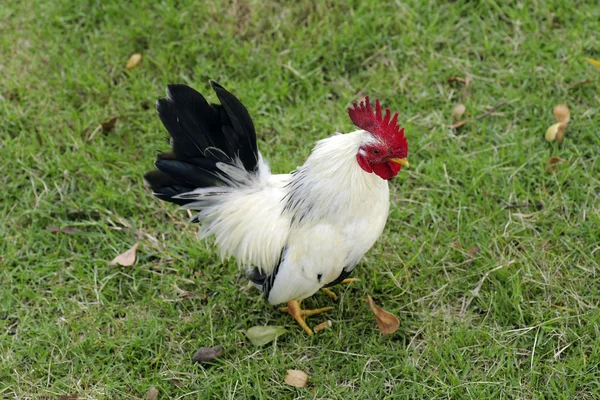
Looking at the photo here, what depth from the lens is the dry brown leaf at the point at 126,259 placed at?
386 centimetres

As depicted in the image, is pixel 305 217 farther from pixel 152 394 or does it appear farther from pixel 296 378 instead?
pixel 152 394

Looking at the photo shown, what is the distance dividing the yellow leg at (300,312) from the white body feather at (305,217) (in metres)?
0.28

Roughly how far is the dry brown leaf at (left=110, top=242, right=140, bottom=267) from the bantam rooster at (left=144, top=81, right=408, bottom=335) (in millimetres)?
763

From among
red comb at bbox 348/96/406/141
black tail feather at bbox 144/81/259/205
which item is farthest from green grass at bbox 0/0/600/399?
red comb at bbox 348/96/406/141

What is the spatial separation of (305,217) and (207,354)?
40.2 inches

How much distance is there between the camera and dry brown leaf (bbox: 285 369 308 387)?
336 centimetres

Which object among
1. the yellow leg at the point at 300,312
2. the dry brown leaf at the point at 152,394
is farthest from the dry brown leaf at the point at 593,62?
the dry brown leaf at the point at 152,394

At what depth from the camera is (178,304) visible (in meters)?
3.76

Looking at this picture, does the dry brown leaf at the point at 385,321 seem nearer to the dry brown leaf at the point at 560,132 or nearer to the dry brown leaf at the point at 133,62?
the dry brown leaf at the point at 560,132

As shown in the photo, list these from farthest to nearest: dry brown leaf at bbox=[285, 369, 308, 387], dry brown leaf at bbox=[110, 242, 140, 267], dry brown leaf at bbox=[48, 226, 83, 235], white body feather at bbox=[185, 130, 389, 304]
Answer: dry brown leaf at bbox=[48, 226, 83, 235]
dry brown leaf at bbox=[110, 242, 140, 267]
dry brown leaf at bbox=[285, 369, 308, 387]
white body feather at bbox=[185, 130, 389, 304]

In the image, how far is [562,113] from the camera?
4.30 meters

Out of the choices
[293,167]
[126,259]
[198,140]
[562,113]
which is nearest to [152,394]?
[126,259]

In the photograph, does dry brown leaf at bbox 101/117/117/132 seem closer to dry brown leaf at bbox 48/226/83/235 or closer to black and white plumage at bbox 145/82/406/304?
dry brown leaf at bbox 48/226/83/235

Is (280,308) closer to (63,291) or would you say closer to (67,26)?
(63,291)
